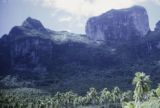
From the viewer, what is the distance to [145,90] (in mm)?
133750

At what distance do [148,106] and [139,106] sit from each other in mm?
8244

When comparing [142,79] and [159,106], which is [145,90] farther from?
[159,106]

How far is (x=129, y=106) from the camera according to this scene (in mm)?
116438

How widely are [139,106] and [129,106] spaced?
13823 millimetres

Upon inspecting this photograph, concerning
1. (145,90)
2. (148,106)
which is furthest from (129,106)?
(145,90)

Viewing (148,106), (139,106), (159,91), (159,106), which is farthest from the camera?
(159,91)

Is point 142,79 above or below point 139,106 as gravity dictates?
above

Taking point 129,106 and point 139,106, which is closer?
point 129,106

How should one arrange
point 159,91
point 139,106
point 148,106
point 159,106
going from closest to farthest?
point 159,106
point 148,106
point 139,106
point 159,91

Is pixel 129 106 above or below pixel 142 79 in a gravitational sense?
below

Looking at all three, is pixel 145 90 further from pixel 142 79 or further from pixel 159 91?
pixel 159 91

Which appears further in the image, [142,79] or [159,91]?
[159,91]

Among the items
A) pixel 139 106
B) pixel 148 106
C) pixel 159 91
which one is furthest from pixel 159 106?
pixel 159 91

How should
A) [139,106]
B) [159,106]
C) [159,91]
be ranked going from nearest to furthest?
[159,106] < [139,106] < [159,91]
